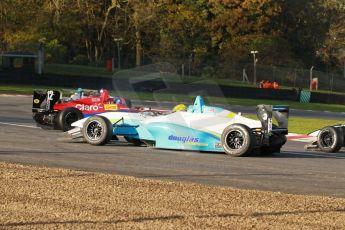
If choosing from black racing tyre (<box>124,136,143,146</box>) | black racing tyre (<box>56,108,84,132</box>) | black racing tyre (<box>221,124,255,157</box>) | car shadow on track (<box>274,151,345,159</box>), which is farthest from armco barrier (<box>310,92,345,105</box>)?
black racing tyre (<box>221,124,255,157</box>)

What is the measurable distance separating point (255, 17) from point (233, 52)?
14.5 ft

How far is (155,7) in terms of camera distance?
49.5 m

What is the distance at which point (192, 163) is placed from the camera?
11.9m

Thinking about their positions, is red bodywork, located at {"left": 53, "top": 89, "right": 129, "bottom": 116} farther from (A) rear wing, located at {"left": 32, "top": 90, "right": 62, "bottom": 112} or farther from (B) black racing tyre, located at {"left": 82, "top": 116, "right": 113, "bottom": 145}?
(B) black racing tyre, located at {"left": 82, "top": 116, "right": 113, "bottom": 145}

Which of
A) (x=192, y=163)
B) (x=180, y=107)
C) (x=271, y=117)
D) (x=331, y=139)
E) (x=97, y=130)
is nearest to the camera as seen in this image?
(x=192, y=163)

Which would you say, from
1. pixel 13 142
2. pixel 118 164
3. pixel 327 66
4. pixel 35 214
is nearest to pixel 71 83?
pixel 13 142

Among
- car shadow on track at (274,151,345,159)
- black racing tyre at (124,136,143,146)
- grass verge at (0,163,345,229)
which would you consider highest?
black racing tyre at (124,136,143,146)

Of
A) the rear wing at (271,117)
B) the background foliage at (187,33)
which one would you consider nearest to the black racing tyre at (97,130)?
the rear wing at (271,117)

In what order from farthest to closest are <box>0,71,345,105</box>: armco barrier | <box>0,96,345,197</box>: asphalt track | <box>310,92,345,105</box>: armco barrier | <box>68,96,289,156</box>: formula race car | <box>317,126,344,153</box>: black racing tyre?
<box>310,92,345,105</box>: armco barrier < <box>0,71,345,105</box>: armco barrier < <box>317,126,344,153</box>: black racing tyre < <box>68,96,289,156</box>: formula race car < <box>0,96,345,197</box>: asphalt track

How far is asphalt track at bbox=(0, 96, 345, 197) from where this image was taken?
1009 cm

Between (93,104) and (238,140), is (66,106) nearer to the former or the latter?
(93,104)

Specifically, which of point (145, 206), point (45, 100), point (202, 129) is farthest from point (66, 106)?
point (145, 206)

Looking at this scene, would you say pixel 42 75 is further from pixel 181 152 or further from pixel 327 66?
pixel 327 66

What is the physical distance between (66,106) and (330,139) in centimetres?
608
